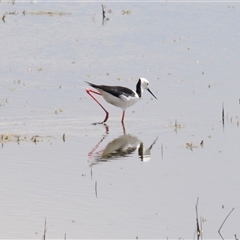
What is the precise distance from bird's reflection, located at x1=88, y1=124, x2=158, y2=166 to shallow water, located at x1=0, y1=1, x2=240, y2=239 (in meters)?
0.02

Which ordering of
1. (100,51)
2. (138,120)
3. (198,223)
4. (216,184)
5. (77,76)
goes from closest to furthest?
(198,223) < (216,184) < (138,120) < (77,76) < (100,51)

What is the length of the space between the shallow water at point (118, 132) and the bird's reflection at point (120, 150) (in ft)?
0.06

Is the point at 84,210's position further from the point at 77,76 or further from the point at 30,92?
the point at 77,76

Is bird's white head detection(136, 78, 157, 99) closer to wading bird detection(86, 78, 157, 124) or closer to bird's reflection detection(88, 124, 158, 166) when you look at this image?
wading bird detection(86, 78, 157, 124)

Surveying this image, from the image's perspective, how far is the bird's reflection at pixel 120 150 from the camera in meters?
11.9

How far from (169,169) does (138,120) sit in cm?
326

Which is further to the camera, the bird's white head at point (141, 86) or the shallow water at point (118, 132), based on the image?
the bird's white head at point (141, 86)

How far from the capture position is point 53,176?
10.7 metres

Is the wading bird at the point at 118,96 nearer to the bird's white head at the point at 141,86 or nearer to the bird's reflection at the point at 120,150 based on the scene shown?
the bird's white head at the point at 141,86

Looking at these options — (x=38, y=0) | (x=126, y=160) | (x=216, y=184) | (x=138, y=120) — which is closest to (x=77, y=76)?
(x=138, y=120)

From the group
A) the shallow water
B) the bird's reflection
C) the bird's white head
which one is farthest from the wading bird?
the bird's reflection

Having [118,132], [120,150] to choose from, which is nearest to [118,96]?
[118,132]

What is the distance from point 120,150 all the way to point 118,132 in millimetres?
1121

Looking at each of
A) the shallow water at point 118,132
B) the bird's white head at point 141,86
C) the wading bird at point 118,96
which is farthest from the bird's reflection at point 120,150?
the bird's white head at point 141,86
